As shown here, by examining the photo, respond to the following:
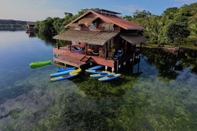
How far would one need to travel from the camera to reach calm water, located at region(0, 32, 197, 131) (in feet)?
25.6

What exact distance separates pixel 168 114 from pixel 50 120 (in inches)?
280

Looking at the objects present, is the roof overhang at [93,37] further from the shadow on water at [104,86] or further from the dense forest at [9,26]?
the dense forest at [9,26]

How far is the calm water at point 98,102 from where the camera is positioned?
781 centimetres

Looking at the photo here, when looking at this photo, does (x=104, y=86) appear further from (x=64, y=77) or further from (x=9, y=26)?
(x=9, y=26)

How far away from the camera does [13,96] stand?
10.6 meters

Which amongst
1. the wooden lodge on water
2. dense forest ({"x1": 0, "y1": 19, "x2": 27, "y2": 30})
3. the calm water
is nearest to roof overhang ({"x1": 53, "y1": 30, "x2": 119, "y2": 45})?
the wooden lodge on water

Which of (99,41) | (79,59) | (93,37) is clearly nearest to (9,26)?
(79,59)

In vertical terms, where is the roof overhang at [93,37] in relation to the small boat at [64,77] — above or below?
above

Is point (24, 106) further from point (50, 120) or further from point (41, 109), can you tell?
point (50, 120)

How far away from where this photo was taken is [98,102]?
9.89 m

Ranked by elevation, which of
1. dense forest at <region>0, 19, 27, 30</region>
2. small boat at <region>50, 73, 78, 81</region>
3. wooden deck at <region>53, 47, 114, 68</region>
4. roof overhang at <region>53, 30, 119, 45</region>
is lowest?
small boat at <region>50, 73, 78, 81</region>

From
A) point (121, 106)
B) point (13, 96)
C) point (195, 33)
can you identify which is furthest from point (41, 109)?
point (195, 33)

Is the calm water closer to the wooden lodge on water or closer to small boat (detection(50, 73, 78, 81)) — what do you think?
small boat (detection(50, 73, 78, 81))

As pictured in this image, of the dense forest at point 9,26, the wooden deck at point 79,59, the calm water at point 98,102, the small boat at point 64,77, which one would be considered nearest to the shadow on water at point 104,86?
the calm water at point 98,102
